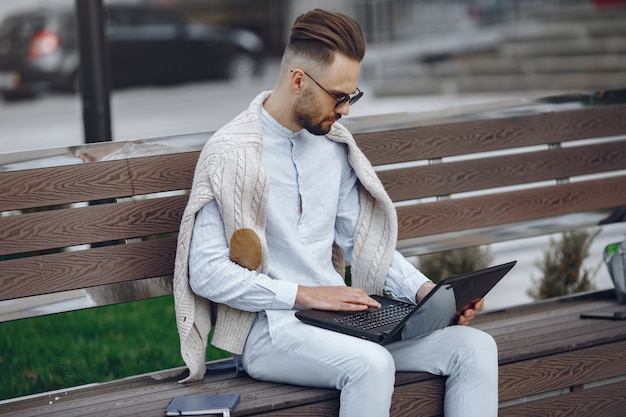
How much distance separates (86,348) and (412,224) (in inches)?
64.1

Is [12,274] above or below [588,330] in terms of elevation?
above

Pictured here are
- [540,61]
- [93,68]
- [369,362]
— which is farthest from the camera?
[540,61]

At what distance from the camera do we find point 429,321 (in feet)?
11.5

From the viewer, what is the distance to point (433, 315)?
3.47 meters

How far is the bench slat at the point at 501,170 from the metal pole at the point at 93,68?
1.36 metres

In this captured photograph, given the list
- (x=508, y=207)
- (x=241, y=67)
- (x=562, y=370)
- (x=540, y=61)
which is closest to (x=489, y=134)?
(x=508, y=207)

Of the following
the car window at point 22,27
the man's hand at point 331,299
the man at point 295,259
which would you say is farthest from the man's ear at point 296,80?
the car window at point 22,27

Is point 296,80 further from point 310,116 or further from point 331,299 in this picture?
point 331,299

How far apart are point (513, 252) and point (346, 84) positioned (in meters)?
3.36

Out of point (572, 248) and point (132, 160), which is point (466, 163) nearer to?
point (572, 248)

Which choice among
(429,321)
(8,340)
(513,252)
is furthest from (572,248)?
(8,340)

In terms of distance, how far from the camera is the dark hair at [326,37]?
3.53 metres

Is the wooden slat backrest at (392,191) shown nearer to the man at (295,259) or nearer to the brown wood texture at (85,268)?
the brown wood texture at (85,268)

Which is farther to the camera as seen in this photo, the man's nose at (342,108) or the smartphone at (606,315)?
the smartphone at (606,315)
